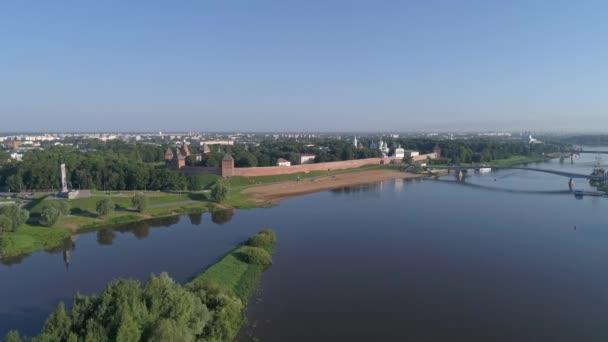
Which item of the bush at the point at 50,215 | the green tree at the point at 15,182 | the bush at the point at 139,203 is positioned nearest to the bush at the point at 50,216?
the bush at the point at 50,215

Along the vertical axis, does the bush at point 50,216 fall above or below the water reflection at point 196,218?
above

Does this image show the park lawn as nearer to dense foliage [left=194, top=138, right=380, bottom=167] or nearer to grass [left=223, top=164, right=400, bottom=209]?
grass [left=223, top=164, right=400, bottom=209]

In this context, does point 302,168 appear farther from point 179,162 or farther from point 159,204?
point 159,204

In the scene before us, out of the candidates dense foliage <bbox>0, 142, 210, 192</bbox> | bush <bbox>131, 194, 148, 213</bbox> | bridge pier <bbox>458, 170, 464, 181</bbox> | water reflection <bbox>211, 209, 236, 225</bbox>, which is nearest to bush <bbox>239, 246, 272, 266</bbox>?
water reflection <bbox>211, 209, 236, 225</bbox>

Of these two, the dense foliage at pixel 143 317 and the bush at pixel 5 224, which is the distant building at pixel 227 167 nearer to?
the bush at pixel 5 224

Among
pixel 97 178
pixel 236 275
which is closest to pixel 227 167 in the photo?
pixel 97 178

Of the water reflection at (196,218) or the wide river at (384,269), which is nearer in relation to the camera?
the wide river at (384,269)

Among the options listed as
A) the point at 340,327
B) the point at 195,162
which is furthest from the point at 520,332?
the point at 195,162
